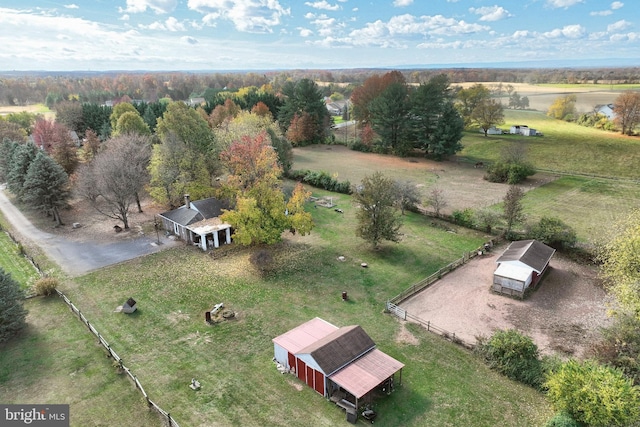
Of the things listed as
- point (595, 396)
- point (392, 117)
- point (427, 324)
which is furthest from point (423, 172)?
point (595, 396)

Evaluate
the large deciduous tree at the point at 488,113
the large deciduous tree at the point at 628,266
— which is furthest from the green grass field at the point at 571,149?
the large deciduous tree at the point at 628,266

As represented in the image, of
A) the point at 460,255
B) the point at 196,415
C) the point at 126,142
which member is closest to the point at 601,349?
the point at 460,255

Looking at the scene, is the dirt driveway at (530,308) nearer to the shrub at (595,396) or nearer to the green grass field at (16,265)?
the shrub at (595,396)

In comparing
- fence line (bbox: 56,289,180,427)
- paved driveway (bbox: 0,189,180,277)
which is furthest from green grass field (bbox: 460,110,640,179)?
fence line (bbox: 56,289,180,427)

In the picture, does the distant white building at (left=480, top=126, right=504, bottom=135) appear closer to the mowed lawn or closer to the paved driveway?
the mowed lawn

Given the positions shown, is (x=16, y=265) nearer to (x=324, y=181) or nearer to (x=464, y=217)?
(x=324, y=181)

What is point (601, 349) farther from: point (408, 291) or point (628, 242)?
point (408, 291)
